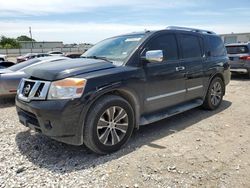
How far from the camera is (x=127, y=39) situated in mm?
4777

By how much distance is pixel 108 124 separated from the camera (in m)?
3.80

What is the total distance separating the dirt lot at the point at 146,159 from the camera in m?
3.16

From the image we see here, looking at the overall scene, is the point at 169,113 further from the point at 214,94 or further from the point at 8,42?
the point at 8,42

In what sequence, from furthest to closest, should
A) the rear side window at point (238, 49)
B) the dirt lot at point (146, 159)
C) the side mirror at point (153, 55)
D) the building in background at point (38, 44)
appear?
the building in background at point (38, 44) < the rear side window at point (238, 49) < the side mirror at point (153, 55) < the dirt lot at point (146, 159)

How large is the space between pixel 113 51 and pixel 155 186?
8.26 ft

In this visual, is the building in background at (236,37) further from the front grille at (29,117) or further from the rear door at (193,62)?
the front grille at (29,117)

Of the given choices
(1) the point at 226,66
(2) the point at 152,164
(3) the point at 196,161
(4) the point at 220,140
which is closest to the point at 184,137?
Result: (4) the point at 220,140

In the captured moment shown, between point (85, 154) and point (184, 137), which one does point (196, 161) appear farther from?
point (85, 154)

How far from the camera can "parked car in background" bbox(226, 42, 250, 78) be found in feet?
36.0

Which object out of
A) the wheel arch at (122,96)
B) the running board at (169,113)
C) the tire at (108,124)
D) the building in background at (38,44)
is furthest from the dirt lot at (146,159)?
the building in background at (38,44)

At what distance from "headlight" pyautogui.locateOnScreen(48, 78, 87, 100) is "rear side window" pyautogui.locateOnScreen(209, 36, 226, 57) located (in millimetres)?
3826

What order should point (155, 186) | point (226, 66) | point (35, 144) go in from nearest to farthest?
point (155, 186), point (35, 144), point (226, 66)

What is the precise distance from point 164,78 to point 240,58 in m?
7.74

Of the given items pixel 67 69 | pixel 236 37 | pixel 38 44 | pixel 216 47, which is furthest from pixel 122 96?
pixel 38 44
